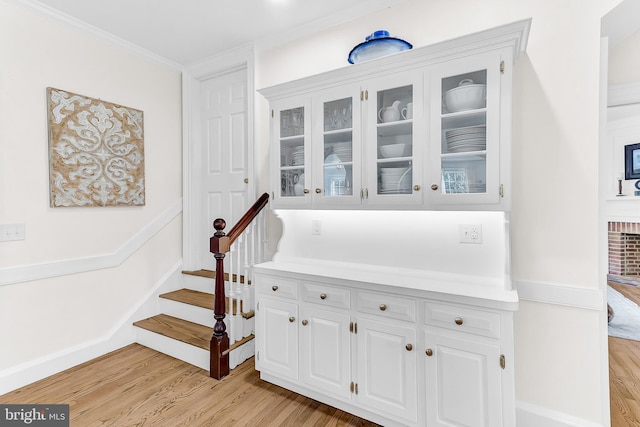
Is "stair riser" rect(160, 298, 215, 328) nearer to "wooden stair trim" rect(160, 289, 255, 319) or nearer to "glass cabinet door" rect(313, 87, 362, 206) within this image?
"wooden stair trim" rect(160, 289, 255, 319)

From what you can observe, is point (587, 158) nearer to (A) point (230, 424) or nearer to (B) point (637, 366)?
(B) point (637, 366)

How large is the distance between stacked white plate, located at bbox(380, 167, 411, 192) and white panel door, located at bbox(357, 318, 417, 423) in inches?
31.4

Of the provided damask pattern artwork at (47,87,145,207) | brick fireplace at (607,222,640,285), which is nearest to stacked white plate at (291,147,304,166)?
damask pattern artwork at (47,87,145,207)

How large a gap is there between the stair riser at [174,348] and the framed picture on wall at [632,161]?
5744 mm

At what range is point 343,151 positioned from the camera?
2100 millimetres

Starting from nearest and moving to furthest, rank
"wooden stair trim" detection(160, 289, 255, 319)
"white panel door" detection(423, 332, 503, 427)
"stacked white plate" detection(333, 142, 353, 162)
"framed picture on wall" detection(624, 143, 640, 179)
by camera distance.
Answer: "white panel door" detection(423, 332, 503, 427), "stacked white plate" detection(333, 142, 353, 162), "wooden stair trim" detection(160, 289, 255, 319), "framed picture on wall" detection(624, 143, 640, 179)

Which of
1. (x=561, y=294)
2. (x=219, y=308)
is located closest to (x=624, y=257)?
(x=561, y=294)

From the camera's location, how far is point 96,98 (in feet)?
8.87

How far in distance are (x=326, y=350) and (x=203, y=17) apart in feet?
8.85

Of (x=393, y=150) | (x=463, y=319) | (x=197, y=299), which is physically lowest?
(x=197, y=299)

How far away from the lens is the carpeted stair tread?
2592 millimetres

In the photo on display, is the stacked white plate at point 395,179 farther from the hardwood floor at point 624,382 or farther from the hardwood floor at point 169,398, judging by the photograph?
the hardwood floor at point 624,382

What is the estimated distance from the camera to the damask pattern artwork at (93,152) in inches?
96.4

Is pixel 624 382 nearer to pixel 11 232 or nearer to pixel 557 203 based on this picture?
pixel 557 203
